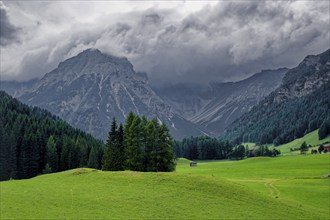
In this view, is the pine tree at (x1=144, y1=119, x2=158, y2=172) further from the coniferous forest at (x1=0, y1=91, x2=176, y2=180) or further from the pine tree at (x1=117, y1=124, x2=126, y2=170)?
the pine tree at (x1=117, y1=124, x2=126, y2=170)

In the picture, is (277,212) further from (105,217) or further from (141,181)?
(105,217)

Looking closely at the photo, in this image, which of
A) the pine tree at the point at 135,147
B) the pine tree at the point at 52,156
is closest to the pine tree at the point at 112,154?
the pine tree at the point at 135,147

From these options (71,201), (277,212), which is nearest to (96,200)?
(71,201)

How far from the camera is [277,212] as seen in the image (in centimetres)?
5525

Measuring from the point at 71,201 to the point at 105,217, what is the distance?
25.9ft

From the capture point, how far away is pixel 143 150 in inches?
3654

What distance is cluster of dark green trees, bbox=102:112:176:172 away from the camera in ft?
302

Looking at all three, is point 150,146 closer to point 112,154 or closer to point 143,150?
point 143,150

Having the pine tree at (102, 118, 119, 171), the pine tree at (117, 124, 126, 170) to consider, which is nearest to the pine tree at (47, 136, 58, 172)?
the pine tree at (102, 118, 119, 171)

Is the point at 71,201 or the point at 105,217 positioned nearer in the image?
the point at 105,217

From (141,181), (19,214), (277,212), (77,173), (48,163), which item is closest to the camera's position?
(19,214)

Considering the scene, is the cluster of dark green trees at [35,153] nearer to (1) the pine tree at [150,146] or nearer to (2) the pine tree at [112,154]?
(2) the pine tree at [112,154]

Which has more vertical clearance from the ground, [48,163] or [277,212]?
[48,163]

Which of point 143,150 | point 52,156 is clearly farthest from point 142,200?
point 52,156
